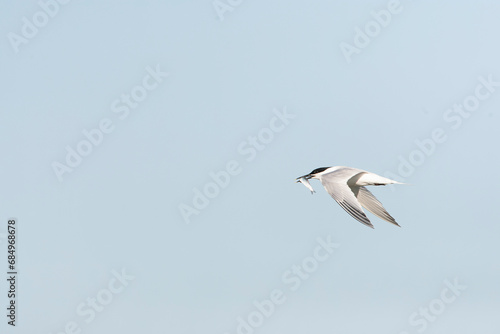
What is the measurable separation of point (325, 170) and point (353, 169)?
826mm

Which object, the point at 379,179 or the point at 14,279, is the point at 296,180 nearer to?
the point at 379,179

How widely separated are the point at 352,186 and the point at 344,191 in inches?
106

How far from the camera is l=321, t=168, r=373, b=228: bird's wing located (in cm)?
2358

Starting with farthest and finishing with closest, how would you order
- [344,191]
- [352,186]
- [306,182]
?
[352,186]
[306,182]
[344,191]

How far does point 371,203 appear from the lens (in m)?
27.4

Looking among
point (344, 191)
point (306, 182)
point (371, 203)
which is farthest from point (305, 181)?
point (371, 203)

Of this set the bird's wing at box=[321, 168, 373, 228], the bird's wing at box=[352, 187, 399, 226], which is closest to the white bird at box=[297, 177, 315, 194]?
the bird's wing at box=[321, 168, 373, 228]

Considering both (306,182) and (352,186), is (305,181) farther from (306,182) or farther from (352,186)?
(352,186)

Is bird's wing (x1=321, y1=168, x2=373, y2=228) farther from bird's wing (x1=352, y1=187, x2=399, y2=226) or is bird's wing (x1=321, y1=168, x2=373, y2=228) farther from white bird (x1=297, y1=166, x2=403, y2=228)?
bird's wing (x1=352, y1=187, x2=399, y2=226)

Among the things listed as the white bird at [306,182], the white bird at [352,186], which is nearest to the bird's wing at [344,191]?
the white bird at [352,186]

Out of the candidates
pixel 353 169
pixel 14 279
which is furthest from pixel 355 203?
pixel 14 279

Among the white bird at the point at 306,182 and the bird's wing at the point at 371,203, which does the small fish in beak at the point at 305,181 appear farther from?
the bird's wing at the point at 371,203

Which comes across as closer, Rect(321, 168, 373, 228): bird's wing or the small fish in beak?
Rect(321, 168, 373, 228): bird's wing

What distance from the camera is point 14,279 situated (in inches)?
1143
